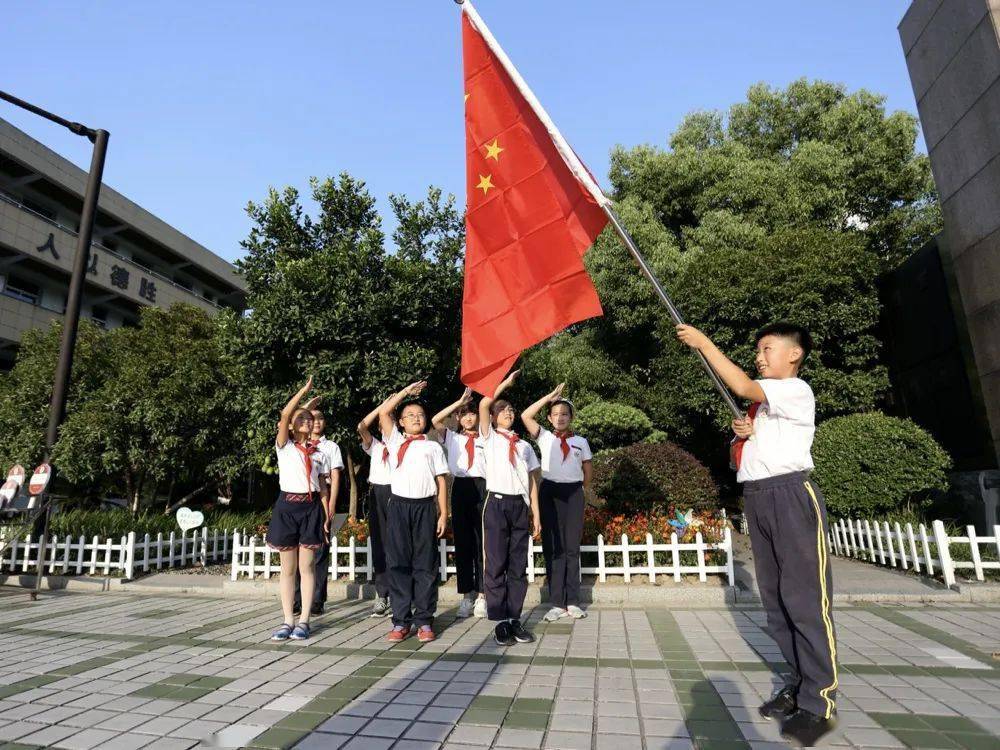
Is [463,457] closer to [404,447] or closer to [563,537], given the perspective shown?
[404,447]

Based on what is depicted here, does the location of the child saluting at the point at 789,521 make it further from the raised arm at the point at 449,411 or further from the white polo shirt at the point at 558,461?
the raised arm at the point at 449,411

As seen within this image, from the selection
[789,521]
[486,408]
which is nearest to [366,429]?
[486,408]

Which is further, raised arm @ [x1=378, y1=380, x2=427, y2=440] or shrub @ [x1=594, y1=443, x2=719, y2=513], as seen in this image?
shrub @ [x1=594, y1=443, x2=719, y2=513]

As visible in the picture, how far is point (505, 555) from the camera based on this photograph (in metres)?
4.79

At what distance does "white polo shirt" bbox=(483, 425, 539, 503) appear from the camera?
4.91 meters

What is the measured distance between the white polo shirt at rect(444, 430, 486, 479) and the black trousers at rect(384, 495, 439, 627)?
3.19ft

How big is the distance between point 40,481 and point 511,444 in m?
6.91

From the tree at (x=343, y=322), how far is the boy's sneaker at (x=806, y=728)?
839cm

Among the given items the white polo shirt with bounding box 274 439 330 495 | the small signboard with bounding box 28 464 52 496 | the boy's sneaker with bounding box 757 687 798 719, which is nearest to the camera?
the boy's sneaker with bounding box 757 687 798 719

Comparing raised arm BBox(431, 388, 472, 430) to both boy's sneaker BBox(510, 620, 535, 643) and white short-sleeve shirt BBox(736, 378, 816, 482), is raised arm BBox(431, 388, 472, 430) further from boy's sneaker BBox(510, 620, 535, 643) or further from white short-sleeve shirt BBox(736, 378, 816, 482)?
white short-sleeve shirt BBox(736, 378, 816, 482)

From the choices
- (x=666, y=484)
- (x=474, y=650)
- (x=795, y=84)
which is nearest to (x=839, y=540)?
(x=666, y=484)

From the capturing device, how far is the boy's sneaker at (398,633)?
4.63 meters

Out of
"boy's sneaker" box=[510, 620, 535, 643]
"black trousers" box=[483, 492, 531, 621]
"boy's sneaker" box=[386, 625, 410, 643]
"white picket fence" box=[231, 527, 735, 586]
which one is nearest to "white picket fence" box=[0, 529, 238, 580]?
"white picket fence" box=[231, 527, 735, 586]

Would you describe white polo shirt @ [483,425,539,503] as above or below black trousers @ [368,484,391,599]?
above
